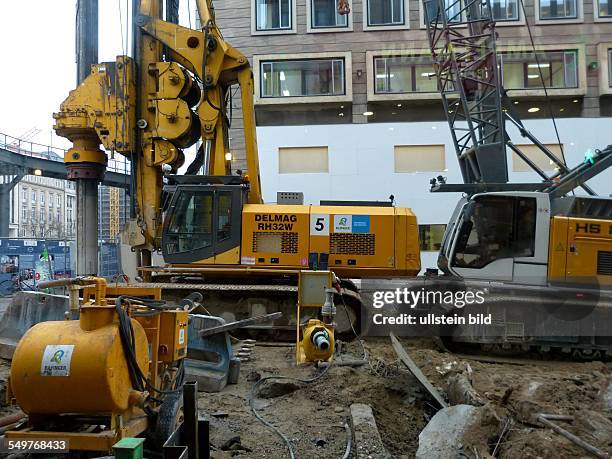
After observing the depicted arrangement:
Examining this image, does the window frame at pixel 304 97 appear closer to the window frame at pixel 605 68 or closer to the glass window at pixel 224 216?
the window frame at pixel 605 68

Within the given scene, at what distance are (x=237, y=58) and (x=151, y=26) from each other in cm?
160

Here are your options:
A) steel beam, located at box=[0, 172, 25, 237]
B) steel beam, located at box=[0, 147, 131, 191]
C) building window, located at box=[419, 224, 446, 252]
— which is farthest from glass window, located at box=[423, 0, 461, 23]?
steel beam, located at box=[0, 172, 25, 237]

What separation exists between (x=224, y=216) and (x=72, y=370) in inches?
225

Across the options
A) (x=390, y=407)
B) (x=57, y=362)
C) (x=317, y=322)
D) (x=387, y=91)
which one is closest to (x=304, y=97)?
(x=387, y=91)

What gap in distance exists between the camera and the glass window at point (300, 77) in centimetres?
1961

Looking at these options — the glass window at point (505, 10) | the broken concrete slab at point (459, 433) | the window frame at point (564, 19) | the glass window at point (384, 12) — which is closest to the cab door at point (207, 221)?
the broken concrete slab at point (459, 433)

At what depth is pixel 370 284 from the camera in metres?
8.73

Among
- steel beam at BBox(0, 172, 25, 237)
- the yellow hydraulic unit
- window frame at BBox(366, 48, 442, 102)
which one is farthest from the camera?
steel beam at BBox(0, 172, 25, 237)

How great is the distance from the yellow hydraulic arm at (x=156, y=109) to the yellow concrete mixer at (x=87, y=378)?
227 inches

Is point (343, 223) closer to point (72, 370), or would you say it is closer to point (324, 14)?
point (72, 370)

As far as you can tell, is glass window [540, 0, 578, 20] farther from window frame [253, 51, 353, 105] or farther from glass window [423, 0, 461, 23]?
glass window [423, 0, 461, 23]

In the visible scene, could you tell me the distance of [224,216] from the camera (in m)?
8.60

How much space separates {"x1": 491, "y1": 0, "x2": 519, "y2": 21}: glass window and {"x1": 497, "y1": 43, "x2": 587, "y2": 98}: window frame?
41.6 inches

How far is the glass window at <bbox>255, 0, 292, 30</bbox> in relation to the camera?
19.8 m
